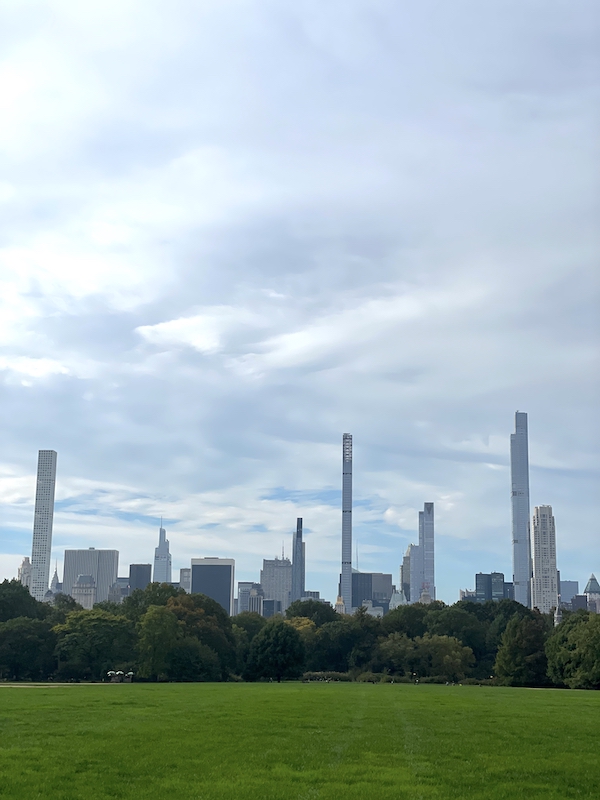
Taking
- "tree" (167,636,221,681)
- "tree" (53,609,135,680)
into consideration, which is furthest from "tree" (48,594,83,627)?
"tree" (167,636,221,681)

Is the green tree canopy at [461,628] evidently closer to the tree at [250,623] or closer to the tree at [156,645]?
the tree at [250,623]

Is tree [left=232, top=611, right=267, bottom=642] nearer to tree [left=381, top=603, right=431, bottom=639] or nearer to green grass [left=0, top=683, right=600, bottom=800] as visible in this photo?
tree [left=381, top=603, right=431, bottom=639]

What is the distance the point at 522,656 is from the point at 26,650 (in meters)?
61.6

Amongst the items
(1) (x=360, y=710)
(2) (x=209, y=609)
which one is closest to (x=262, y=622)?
(2) (x=209, y=609)

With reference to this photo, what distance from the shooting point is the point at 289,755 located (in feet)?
69.2

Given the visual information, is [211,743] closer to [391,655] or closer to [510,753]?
[510,753]

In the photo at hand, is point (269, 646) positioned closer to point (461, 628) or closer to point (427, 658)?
point (427, 658)

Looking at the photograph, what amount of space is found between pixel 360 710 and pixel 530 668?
69135 millimetres

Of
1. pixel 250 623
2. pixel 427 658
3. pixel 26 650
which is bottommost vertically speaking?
pixel 427 658

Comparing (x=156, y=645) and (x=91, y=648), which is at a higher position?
(x=156, y=645)

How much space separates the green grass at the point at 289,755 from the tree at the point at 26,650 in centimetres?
6490

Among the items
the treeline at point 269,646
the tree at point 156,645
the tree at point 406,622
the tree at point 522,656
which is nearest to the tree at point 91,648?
the treeline at point 269,646

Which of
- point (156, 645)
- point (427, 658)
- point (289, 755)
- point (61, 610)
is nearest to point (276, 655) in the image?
point (156, 645)

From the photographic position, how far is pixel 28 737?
80.0 ft
